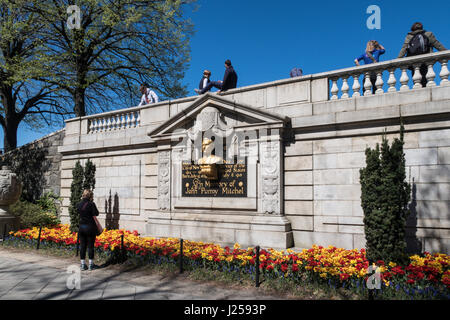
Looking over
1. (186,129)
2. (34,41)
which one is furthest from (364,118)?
(34,41)

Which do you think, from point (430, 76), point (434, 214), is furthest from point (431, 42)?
point (434, 214)

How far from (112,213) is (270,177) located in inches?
282

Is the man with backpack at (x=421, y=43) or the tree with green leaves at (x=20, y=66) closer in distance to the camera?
the man with backpack at (x=421, y=43)

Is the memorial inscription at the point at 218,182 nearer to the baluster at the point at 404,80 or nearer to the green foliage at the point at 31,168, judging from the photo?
the baluster at the point at 404,80

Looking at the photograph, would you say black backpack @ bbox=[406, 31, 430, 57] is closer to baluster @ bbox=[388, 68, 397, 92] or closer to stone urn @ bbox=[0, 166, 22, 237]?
baluster @ bbox=[388, 68, 397, 92]

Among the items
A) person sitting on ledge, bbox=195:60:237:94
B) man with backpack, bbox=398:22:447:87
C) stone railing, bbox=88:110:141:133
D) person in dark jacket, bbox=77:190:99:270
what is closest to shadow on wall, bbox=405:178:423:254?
man with backpack, bbox=398:22:447:87

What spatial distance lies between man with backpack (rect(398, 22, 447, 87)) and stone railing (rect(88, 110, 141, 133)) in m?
9.33

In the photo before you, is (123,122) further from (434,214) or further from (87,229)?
(434,214)

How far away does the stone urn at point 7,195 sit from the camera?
43.7 ft

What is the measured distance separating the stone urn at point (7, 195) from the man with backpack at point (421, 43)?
47.2 ft

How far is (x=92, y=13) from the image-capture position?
1902 cm

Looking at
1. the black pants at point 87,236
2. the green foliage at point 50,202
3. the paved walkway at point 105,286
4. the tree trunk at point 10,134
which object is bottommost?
the paved walkway at point 105,286

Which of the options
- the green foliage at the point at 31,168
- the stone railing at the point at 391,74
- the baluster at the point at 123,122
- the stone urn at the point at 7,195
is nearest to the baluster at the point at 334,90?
the stone railing at the point at 391,74

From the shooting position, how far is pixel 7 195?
13.4 meters
